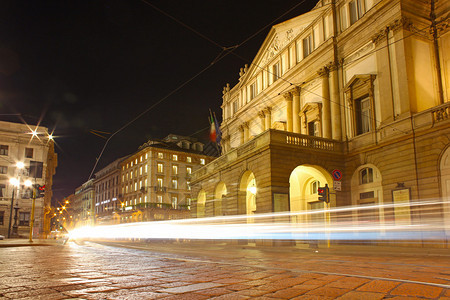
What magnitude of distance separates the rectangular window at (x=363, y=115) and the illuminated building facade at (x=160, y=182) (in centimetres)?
4618

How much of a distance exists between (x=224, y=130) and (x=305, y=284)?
3513 cm

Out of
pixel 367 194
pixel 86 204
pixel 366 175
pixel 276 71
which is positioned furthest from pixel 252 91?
pixel 86 204

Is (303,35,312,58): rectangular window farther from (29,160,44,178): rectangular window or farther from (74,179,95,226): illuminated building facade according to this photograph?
(74,179,95,226): illuminated building facade

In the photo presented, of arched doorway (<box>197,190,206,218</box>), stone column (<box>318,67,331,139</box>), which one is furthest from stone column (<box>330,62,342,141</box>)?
arched doorway (<box>197,190,206,218</box>)

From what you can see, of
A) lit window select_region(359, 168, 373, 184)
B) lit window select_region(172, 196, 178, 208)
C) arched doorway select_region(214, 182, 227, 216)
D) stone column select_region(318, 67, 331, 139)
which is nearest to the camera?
lit window select_region(359, 168, 373, 184)

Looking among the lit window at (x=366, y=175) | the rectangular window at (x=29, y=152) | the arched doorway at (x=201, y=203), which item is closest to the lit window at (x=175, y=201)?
the rectangular window at (x=29, y=152)

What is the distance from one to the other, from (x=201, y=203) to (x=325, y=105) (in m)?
14.8

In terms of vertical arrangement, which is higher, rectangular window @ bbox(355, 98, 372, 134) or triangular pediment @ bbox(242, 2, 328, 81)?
triangular pediment @ bbox(242, 2, 328, 81)

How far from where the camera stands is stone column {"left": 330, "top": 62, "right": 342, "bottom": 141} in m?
23.2

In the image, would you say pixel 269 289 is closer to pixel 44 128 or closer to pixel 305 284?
pixel 305 284

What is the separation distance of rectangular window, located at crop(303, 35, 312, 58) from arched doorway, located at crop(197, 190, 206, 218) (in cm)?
1452

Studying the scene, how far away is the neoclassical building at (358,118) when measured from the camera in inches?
710

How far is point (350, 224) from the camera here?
71.1 feet

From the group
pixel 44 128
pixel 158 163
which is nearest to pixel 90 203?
pixel 158 163
